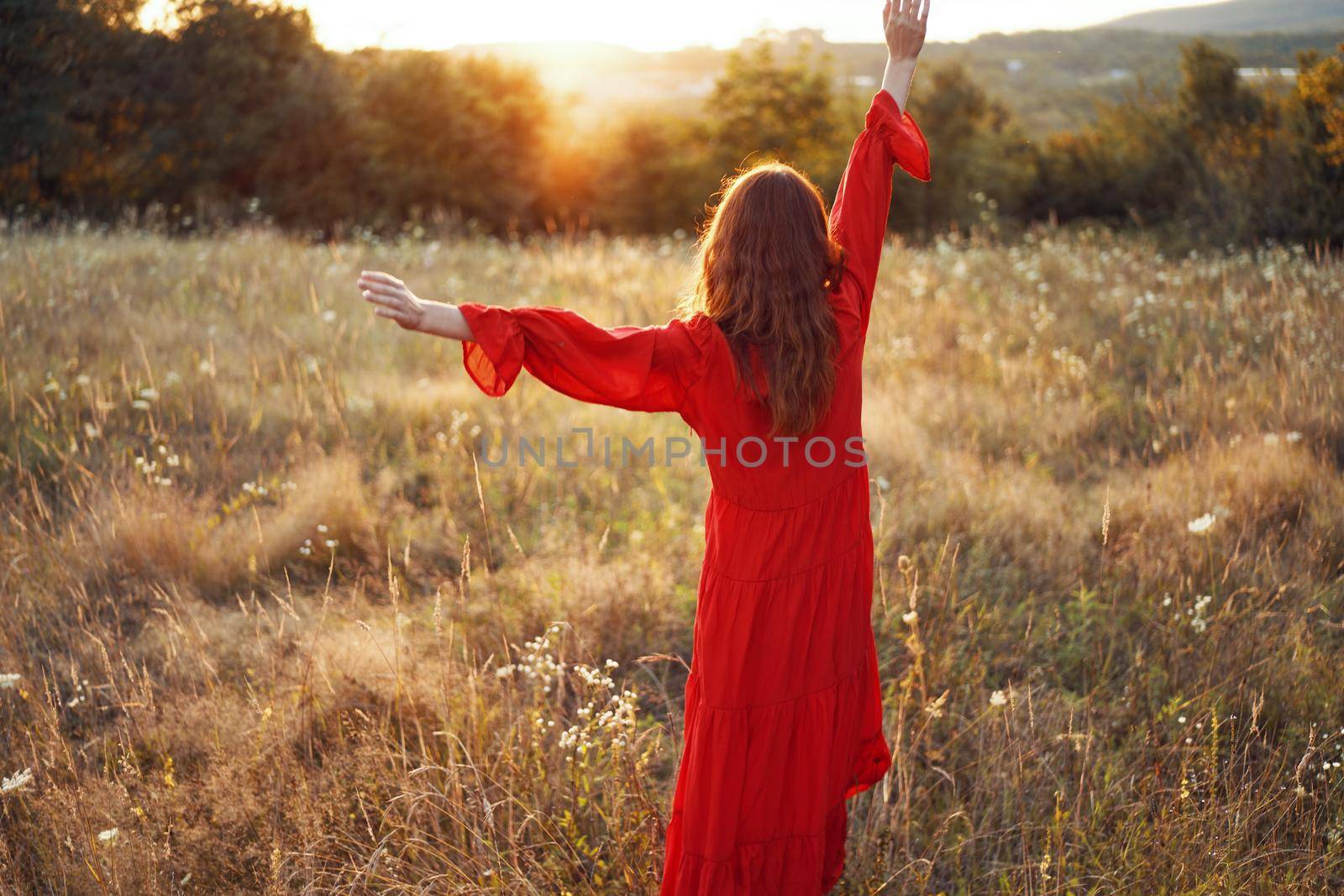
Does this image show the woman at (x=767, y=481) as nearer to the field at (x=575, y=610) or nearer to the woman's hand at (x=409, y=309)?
the woman's hand at (x=409, y=309)

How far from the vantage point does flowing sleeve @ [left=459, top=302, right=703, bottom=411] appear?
170 cm

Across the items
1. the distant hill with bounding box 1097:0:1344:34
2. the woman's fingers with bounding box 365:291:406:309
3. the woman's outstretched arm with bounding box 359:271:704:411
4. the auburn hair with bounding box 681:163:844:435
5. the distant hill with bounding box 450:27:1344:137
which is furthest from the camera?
the distant hill with bounding box 1097:0:1344:34

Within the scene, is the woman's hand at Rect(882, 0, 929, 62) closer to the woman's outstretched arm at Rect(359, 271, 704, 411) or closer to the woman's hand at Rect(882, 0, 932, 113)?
the woman's hand at Rect(882, 0, 932, 113)

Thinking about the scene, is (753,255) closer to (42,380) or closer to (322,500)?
(322,500)

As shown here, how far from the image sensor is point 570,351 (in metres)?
1.74

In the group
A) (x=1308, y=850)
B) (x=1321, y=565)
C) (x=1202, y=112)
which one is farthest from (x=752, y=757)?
(x=1202, y=112)

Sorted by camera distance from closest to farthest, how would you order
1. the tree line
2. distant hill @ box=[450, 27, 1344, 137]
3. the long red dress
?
1. the long red dress
2. the tree line
3. distant hill @ box=[450, 27, 1344, 137]

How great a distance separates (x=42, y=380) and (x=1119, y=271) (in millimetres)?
7629

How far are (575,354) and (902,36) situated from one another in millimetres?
1311

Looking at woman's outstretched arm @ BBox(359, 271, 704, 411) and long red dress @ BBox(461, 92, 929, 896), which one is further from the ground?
woman's outstretched arm @ BBox(359, 271, 704, 411)

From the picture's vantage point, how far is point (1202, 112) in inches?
619

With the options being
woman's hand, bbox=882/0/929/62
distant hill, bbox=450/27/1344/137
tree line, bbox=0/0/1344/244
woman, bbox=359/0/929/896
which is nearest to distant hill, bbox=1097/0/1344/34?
distant hill, bbox=450/27/1344/137

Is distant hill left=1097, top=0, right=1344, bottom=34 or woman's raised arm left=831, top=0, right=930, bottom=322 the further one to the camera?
distant hill left=1097, top=0, right=1344, bottom=34

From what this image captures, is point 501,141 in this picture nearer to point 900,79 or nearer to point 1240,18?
point 900,79
